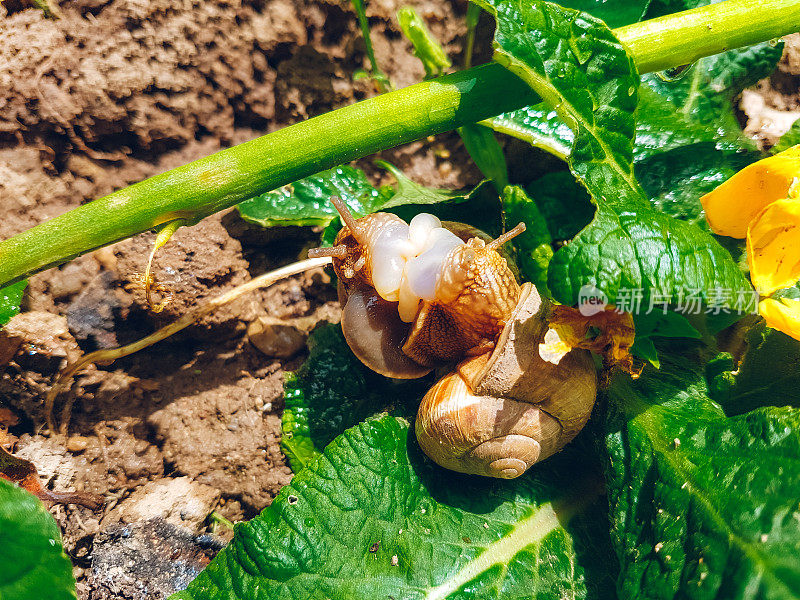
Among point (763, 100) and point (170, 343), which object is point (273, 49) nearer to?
point (170, 343)

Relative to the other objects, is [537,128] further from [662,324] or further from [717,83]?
[662,324]

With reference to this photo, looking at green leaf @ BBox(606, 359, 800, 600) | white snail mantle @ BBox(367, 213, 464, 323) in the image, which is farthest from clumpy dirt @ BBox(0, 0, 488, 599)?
green leaf @ BBox(606, 359, 800, 600)

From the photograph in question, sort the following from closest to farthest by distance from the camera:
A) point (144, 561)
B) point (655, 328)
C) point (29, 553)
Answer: point (29, 553) → point (655, 328) → point (144, 561)

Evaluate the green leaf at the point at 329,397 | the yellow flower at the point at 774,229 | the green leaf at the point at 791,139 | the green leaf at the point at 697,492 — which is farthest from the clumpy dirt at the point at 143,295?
the green leaf at the point at 791,139

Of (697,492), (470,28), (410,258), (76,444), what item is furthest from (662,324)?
(76,444)

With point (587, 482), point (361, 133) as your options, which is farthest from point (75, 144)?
point (587, 482)
